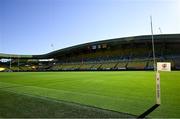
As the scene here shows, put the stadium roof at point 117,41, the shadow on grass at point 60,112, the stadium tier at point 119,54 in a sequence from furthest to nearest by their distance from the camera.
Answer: the stadium tier at point 119,54 < the stadium roof at point 117,41 < the shadow on grass at point 60,112

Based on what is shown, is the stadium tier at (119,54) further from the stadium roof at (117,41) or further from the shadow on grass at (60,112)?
the shadow on grass at (60,112)

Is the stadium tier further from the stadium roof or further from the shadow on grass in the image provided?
the shadow on grass

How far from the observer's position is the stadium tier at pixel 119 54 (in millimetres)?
61175

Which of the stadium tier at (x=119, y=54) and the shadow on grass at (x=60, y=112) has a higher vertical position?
the stadium tier at (x=119, y=54)

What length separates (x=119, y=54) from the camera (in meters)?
81.1

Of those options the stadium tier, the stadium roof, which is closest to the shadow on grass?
the stadium tier

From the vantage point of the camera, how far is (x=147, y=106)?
24.3ft

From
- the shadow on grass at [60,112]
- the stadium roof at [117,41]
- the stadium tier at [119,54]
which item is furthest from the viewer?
the stadium tier at [119,54]

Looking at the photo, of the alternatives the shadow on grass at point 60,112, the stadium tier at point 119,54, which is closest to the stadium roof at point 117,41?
the stadium tier at point 119,54

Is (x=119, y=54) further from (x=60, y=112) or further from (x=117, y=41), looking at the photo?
(x=60, y=112)

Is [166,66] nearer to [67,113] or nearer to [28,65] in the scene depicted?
[67,113]

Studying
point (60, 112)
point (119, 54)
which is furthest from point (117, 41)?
point (60, 112)

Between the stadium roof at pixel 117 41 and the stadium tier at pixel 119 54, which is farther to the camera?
the stadium tier at pixel 119 54

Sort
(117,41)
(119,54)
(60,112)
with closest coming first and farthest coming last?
(60,112), (117,41), (119,54)
